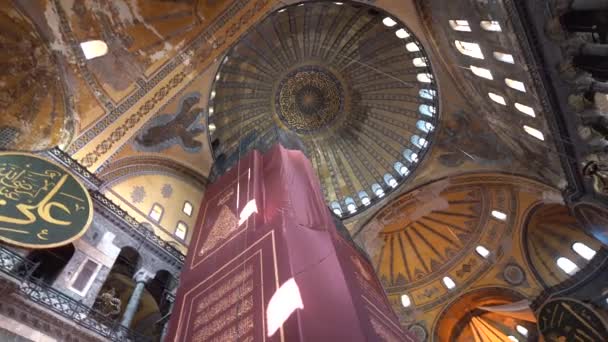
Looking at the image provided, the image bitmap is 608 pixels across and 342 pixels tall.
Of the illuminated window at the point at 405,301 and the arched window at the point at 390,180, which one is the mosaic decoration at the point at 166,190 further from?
the illuminated window at the point at 405,301

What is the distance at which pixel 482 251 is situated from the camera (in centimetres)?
1344

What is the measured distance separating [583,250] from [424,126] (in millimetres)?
6283

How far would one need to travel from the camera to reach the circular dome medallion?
15.4m

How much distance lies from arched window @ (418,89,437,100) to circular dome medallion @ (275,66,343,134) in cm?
356

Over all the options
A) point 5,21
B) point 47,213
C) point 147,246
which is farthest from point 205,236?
point 5,21

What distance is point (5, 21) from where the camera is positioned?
8.62m

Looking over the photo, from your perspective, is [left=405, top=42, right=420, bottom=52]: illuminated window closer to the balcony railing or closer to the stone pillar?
the stone pillar

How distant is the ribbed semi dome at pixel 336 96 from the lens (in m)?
13.0

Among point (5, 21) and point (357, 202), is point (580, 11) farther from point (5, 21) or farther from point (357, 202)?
point (5, 21)

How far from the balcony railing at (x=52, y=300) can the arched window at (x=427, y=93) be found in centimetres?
1127

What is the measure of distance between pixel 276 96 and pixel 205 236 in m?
8.84

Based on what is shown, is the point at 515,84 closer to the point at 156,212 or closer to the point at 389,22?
the point at 389,22

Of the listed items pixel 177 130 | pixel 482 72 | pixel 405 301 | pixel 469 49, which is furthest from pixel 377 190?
pixel 177 130

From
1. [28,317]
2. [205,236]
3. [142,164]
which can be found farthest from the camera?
[142,164]
